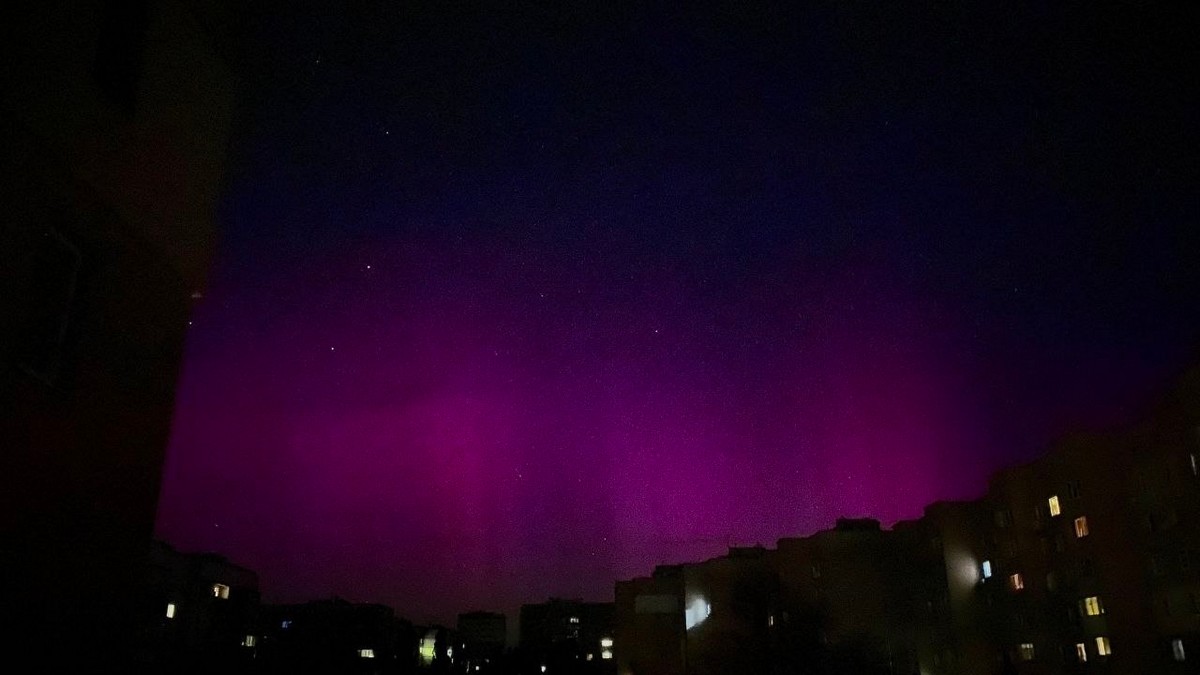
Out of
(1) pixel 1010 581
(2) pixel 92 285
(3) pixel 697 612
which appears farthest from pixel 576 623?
(2) pixel 92 285

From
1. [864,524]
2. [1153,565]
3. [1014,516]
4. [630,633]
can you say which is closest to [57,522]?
[1153,565]

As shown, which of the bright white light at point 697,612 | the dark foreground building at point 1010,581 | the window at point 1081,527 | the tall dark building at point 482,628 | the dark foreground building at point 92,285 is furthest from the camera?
the tall dark building at point 482,628

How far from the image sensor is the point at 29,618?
19.8 ft

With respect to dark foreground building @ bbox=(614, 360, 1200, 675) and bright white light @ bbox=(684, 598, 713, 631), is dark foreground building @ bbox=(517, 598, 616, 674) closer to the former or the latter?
bright white light @ bbox=(684, 598, 713, 631)

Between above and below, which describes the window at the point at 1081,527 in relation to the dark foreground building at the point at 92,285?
above

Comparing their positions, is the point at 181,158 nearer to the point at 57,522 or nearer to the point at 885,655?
the point at 57,522

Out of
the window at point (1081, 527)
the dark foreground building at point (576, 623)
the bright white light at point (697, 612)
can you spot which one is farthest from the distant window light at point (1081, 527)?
the dark foreground building at point (576, 623)

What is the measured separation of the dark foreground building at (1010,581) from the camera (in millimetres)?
32750

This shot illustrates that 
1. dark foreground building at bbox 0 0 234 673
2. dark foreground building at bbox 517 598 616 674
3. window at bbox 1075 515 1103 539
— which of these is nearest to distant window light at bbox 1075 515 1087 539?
window at bbox 1075 515 1103 539

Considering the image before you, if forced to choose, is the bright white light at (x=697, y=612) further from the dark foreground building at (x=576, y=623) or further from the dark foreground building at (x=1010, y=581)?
the dark foreground building at (x=576, y=623)

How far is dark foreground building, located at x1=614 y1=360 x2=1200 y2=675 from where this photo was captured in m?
32.8

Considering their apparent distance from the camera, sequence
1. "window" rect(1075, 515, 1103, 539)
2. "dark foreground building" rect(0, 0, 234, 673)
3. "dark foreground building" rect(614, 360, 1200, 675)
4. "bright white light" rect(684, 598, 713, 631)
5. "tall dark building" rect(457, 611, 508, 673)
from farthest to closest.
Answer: "tall dark building" rect(457, 611, 508, 673)
"bright white light" rect(684, 598, 713, 631)
"window" rect(1075, 515, 1103, 539)
"dark foreground building" rect(614, 360, 1200, 675)
"dark foreground building" rect(0, 0, 234, 673)

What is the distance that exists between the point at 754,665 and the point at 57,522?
64708 millimetres

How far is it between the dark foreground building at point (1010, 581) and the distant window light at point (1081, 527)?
6cm
